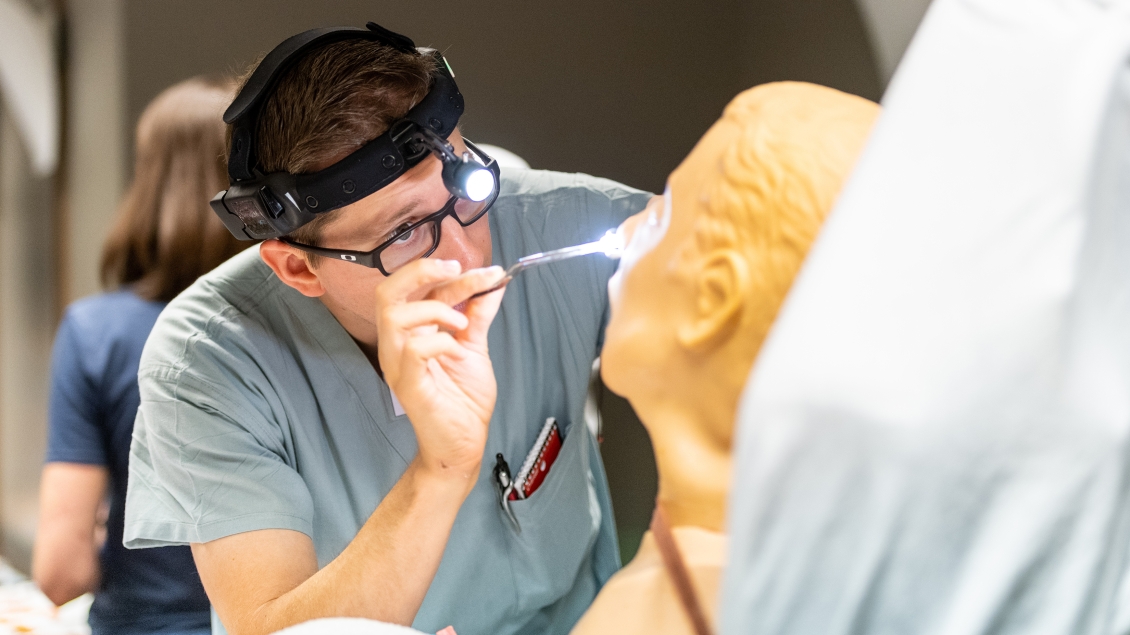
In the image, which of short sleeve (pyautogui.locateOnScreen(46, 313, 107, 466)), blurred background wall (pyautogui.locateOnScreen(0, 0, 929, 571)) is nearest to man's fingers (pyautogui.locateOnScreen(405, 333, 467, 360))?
blurred background wall (pyautogui.locateOnScreen(0, 0, 929, 571))

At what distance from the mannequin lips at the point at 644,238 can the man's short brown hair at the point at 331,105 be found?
0.34m

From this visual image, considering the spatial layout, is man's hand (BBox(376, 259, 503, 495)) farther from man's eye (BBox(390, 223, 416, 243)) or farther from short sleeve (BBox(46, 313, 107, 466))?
short sleeve (BBox(46, 313, 107, 466))

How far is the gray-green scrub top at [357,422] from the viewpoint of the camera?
966mm

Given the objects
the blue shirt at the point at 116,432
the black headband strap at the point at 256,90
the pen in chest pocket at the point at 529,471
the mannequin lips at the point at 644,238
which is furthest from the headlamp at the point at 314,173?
the blue shirt at the point at 116,432

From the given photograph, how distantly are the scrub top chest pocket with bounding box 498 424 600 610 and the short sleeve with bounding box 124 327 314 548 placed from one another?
0.26m

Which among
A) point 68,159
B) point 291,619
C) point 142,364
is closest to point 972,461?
point 291,619

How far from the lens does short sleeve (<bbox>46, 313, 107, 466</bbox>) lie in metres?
→ 1.38

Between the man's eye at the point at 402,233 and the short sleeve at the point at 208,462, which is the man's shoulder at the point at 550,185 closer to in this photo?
the man's eye at the point at 402,233

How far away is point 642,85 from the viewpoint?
4.80ft

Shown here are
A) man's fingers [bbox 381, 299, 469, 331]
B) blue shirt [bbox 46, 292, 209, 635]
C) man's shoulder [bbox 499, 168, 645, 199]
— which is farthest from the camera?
blue shirt [bbox 46, 292, 209, 635]

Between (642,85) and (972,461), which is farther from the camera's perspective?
(642,85)

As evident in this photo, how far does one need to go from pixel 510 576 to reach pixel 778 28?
934mm

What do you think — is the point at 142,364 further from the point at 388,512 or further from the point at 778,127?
the point at 778,127

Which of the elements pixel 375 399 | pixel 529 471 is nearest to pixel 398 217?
pixel 375 399
